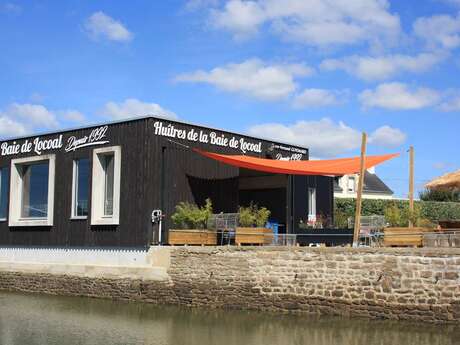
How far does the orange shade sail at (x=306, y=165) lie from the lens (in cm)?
1495

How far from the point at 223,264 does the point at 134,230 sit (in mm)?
3285

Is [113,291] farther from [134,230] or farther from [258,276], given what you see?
[258,276]

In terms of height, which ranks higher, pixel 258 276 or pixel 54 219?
pixel 54 219

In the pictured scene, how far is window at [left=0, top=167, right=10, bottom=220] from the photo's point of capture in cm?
2012

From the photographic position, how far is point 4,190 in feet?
66.6

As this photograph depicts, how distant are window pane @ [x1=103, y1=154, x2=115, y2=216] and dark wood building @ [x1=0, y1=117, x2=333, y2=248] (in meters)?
0.03

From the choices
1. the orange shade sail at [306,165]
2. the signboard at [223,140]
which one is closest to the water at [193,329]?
the orange shade sail at [306,165]

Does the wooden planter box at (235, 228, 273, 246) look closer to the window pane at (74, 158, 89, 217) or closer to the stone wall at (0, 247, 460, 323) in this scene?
the stone wall at (0, 247, 460, 323)

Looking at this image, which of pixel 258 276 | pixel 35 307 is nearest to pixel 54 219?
pixel 35 307

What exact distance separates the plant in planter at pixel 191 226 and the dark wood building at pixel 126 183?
39 cm

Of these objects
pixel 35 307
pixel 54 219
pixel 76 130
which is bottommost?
pixel 35 307

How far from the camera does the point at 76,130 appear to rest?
18.0 meters

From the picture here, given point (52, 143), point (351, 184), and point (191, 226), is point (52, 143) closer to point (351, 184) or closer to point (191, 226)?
point (191, 226)

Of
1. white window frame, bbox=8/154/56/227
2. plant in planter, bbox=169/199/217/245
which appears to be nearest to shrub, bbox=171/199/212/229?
plant in planter, bbox=169/199/217/245
